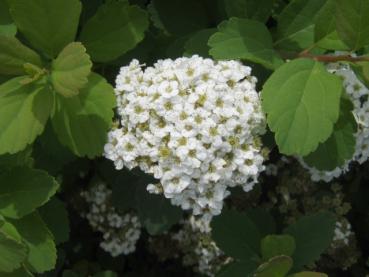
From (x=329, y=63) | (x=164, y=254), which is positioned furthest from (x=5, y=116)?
(x=164, y=254)

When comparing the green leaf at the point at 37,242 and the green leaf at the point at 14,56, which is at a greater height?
the green leaf at the point at 14,56

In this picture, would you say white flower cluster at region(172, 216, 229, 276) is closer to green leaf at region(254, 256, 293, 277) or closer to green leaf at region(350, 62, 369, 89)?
green leaf at region(254, 256, 293, 277)

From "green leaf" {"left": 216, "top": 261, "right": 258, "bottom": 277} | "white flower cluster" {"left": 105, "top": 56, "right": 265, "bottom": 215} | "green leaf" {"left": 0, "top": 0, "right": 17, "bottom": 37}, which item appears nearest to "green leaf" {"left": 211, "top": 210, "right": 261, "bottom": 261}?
"green leaf" {"left": 216, "top": 261, "right": 258, "bottom": 277}

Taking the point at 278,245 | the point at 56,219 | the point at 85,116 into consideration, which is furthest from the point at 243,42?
the point at 56,219

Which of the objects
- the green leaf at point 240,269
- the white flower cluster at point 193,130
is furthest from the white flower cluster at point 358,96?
the green leaf at point 240,269

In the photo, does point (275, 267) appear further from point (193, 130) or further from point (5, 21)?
point (5, 21)

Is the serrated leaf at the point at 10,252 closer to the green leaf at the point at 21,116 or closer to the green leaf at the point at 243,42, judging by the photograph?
the green leaf at the point at 21,116

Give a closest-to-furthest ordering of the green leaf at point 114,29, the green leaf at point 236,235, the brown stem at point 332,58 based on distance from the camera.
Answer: the brown stem at point 332,58, the green leaf at point 114,29, the green leaf at point 236,235

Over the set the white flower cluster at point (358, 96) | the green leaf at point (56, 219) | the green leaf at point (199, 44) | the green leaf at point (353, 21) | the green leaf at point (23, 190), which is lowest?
the green leaf at point (56, 219)
